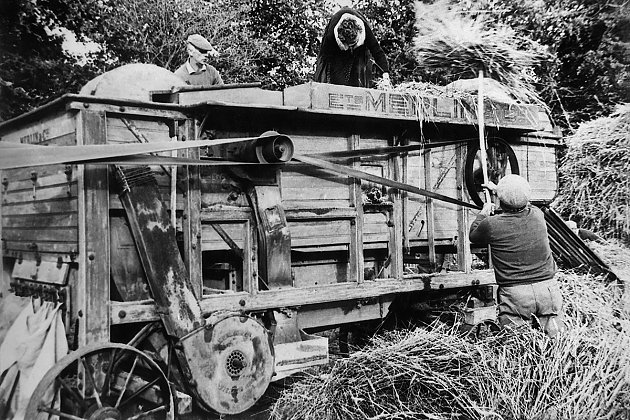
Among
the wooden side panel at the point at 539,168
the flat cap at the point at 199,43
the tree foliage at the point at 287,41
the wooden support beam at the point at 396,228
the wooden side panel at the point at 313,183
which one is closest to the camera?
the wooden side panel at the point at 313,183

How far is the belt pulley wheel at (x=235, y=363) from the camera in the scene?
4.89 m

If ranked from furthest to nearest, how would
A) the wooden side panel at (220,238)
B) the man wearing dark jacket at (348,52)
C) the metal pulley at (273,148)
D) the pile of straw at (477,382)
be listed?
the man wearing dark jacket at (348,52)
the wooden side panel at (220,238)
the metal pulley at (273,148)
the pile of straw at (477,382)

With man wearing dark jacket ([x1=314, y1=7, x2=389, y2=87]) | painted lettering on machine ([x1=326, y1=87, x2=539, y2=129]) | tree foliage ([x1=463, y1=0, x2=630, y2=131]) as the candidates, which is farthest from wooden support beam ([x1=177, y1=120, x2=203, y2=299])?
tree foliage ([x1=463, y1=0, x2=630, y2=131])

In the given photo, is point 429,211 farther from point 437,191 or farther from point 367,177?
point 367,177

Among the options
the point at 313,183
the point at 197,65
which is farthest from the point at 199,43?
the point at 313,183

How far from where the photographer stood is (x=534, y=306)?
231 inches

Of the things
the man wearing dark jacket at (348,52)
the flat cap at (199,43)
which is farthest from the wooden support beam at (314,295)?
the flat cap at (199,43)

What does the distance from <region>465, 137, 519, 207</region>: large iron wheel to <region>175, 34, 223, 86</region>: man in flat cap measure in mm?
3305

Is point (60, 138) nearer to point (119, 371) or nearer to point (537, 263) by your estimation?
point (119, 371)

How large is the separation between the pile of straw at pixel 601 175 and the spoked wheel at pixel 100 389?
8260mm

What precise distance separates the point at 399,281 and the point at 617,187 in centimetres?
535

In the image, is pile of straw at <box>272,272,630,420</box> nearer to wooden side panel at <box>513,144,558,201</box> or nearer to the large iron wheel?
the large iron wheel

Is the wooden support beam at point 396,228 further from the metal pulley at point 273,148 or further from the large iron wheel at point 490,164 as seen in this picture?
the metal pulley at point 273,148

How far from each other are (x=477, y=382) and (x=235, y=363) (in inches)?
77.9
